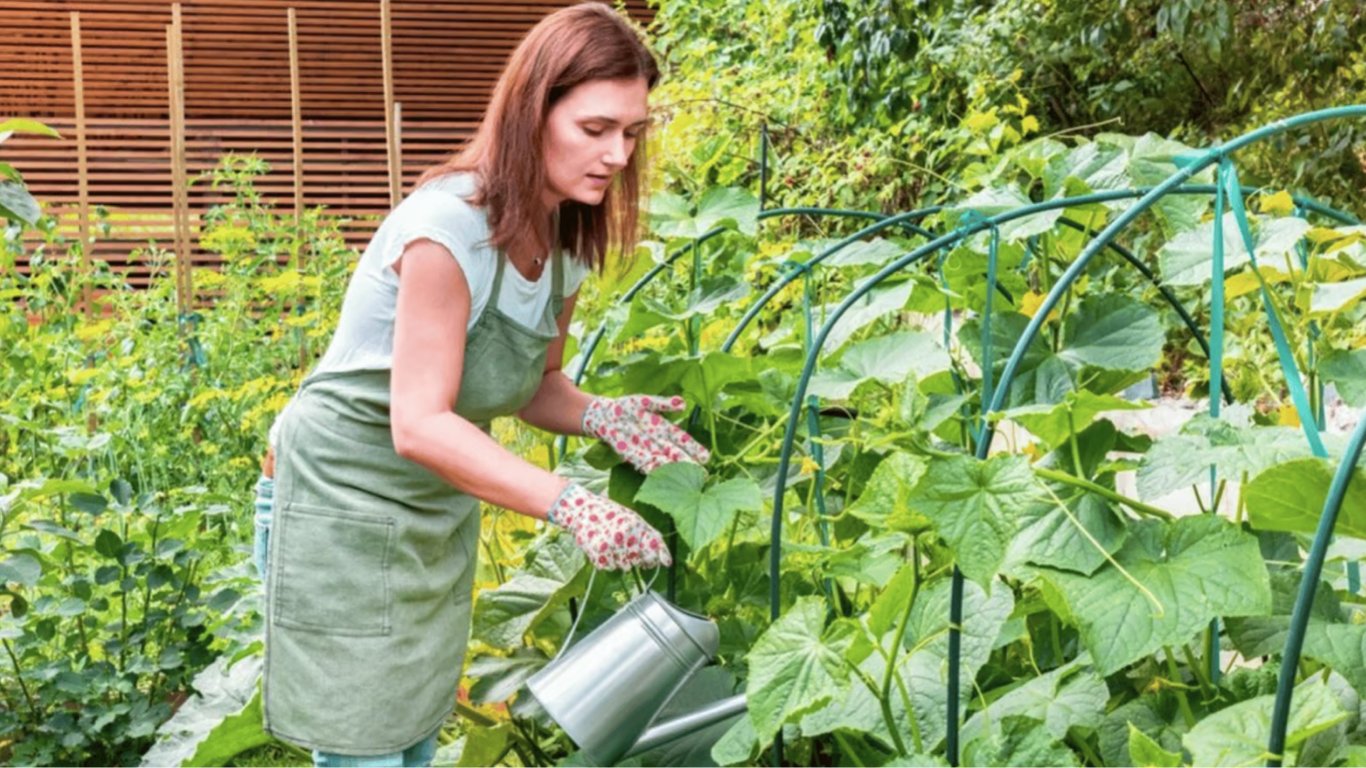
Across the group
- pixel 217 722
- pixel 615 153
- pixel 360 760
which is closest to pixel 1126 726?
pixel 615 153

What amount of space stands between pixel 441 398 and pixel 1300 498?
0.83 metres

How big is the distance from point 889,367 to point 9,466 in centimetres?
295

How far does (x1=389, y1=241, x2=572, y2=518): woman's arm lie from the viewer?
5.11 feet

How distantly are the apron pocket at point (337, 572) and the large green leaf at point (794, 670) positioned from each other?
1.90ft

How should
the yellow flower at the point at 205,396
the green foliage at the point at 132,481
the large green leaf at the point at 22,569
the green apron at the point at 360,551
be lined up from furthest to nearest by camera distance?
1. the yellow flower at the point at 205,396
2. the green foliage at the point at 132,481
3. the large green leaf at the point at 22,569
4. the green apron at the point at 360,551

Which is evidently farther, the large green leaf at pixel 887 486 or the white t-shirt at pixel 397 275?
the white t-shirt at pixel 397 275

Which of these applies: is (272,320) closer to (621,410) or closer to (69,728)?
(69,728)

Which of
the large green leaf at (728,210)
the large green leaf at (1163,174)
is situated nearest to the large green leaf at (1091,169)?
the large green leaf at (1163,174)

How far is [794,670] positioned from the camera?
51.8 inches

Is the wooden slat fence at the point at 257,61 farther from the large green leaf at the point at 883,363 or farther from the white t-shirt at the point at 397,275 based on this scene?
the large green leaf at the point at 883,363

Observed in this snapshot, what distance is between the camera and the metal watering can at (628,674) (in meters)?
1.55

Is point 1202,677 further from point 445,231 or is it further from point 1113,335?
point 445,231

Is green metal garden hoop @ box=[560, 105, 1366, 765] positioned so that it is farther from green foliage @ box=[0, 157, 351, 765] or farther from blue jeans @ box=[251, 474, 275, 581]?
green foliage @ box=[0, 157, 351, 765]

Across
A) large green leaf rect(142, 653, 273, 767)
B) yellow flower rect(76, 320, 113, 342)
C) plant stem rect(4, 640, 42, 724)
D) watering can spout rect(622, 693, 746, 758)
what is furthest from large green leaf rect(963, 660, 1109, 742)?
yellow flower rect(76, 320, 113, 342)
